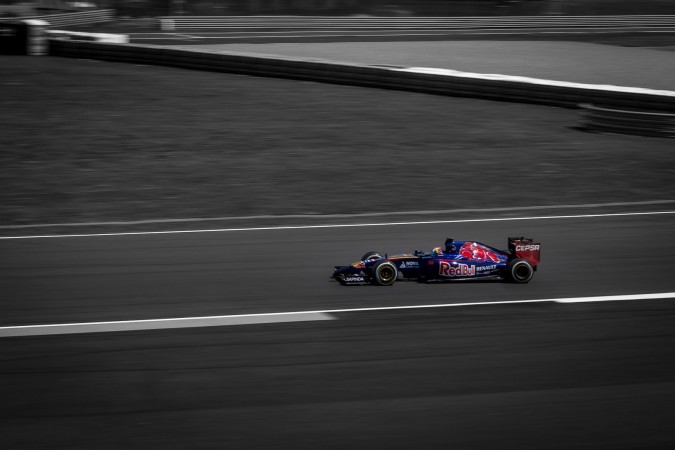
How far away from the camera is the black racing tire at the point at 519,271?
8133 millimetres

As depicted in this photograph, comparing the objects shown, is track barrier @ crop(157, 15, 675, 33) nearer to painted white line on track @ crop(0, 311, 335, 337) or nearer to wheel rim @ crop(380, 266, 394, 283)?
wheel rim @ crop(380, 266, 394, 283)

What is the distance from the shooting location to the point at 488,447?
201 inches

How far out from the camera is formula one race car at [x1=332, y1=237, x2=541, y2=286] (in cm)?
798

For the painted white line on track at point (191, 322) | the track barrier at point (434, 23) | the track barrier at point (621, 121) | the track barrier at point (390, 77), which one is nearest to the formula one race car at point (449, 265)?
the painted white line on track at point (191, 322)

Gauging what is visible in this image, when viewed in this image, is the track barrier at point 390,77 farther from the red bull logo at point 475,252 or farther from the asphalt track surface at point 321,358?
the red bull logo at point 475,252

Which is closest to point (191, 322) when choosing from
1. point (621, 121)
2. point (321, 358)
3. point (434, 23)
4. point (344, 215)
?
point (321, 358)

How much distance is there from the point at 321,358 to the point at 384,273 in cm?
175

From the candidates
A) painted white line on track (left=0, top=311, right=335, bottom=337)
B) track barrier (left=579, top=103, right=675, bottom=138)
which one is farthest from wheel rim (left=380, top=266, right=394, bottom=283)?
track barrier (left=579, top=103, right=675, bottom=138)

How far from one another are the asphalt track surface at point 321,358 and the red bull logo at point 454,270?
0.14 meters

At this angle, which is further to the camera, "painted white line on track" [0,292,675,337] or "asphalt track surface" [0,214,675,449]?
"painted white line on track" [0,292,675,337]

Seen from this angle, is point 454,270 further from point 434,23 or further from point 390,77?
point 434,23

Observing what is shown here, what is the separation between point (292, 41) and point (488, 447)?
28113 mm

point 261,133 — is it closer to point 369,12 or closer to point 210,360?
point 210,360

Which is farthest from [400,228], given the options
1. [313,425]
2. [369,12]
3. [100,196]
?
[369,12]
